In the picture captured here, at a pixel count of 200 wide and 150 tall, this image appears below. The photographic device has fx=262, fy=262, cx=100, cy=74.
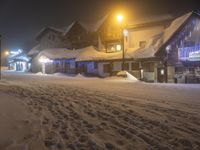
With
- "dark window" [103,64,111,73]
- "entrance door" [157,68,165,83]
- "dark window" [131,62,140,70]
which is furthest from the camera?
"dark window" [103,64,111,73]

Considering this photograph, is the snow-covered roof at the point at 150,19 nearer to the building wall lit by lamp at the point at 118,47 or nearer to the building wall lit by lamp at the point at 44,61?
the building wall lit by lamp at the point at 118,47

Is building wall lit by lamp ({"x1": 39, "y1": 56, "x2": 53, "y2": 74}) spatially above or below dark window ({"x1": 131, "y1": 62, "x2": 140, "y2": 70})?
above

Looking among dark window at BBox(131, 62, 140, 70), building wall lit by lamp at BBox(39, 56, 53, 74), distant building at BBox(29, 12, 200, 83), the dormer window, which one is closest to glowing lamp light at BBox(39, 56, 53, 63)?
building wall lit by lamp at BBox(39, 56, 53, 74)

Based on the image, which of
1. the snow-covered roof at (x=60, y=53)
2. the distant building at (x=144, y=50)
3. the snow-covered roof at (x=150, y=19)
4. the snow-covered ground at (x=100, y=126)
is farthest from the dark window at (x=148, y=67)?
the snow-covered ground at (x=100, y=126)

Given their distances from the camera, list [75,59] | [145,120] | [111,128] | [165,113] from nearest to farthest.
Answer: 1. [111,128]
2. [145,120]
3. [165,113]
4. [75,59]

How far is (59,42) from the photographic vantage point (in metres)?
48.2

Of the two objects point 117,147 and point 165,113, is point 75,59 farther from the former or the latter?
point 117,147

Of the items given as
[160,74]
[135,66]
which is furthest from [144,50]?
[160,74]

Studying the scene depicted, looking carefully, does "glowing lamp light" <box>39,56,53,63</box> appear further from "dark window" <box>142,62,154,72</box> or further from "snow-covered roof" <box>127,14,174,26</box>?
"dark window" <box>142,62,154,72</box>

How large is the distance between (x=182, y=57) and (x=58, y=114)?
69.1ft

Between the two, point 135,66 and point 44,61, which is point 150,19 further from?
point 44,61

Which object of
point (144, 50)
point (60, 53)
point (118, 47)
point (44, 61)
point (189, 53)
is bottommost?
point (189, 53)

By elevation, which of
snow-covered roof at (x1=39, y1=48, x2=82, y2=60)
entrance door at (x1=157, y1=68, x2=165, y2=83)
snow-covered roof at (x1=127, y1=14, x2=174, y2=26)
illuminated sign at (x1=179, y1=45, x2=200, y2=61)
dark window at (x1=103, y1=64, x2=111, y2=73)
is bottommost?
entrance door at (x1=157, y1=68, x2=165, y2=83)

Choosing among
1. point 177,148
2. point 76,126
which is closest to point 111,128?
point 76,126
